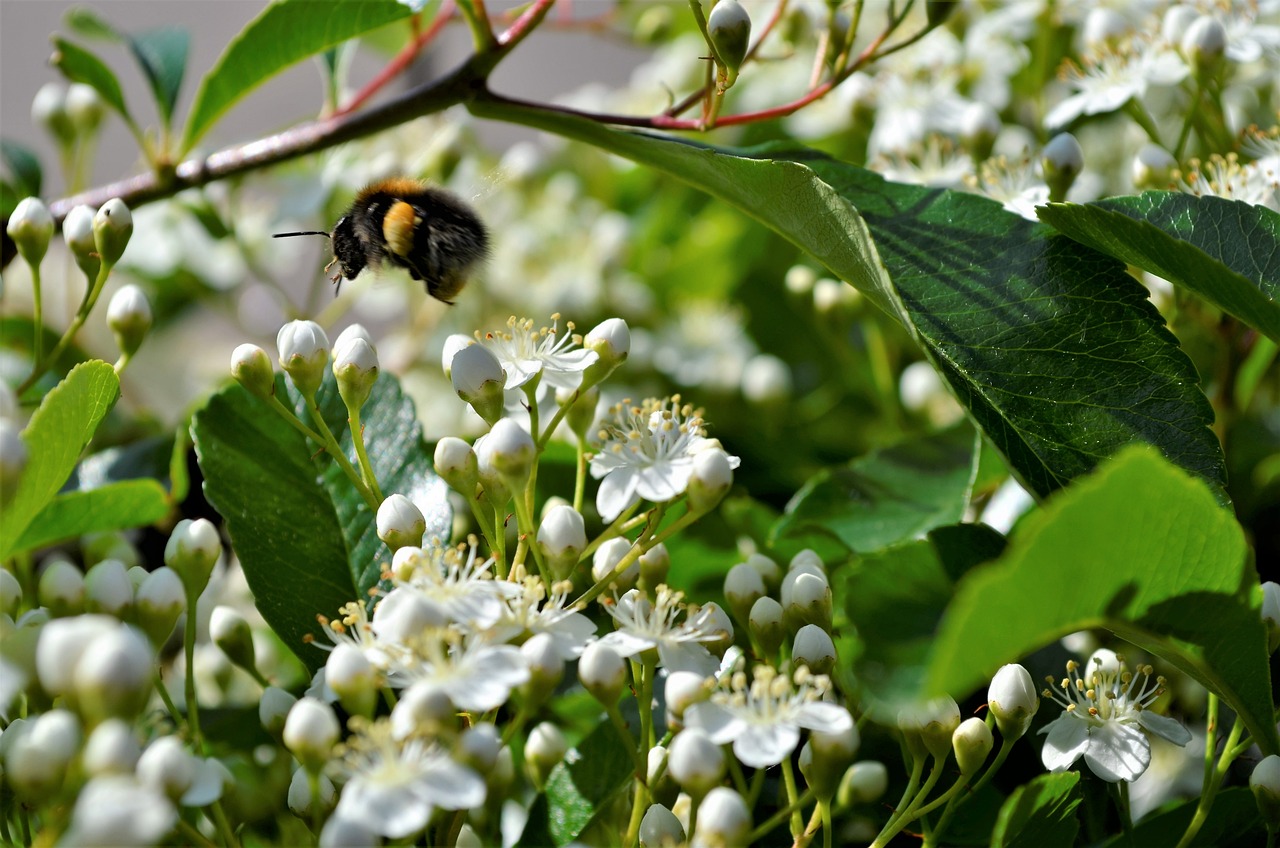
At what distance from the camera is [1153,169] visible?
1008mm

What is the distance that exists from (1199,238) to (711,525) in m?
0.43

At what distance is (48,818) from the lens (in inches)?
21.0

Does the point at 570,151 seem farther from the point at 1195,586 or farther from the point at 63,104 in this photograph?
the point at 1195,586

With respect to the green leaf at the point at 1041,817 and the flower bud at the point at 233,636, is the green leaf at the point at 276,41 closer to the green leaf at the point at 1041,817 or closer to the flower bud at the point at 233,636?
the flower bud at the point at 233,636

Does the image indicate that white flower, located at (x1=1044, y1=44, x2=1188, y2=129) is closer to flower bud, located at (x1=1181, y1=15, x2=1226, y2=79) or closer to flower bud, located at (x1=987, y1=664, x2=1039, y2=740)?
flower bud, located at (x1=1181, y1=15, x2=1226, y2=79)

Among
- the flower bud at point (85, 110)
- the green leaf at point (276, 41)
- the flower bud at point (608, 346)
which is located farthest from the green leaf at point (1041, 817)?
the flower bud at point (85, 110)

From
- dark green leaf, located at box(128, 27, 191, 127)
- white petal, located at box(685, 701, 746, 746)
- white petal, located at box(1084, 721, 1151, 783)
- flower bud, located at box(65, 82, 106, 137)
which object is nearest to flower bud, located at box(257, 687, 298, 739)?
white petal, located at box(685, 701, 746, 746)

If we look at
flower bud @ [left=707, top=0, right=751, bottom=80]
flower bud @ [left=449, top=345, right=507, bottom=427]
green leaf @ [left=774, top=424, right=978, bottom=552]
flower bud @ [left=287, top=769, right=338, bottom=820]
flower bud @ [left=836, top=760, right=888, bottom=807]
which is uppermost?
flower bud @ [left=707, top=0, right=751, bottom=80]

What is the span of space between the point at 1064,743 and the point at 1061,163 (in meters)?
0.49

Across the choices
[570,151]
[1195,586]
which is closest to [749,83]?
[570,151]

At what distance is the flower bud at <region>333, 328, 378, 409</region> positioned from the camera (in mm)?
769

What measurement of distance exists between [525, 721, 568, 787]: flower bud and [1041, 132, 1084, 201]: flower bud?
59cm

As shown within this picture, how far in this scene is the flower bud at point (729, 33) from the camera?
81 cm

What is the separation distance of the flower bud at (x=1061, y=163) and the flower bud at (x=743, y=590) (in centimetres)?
44
